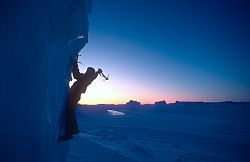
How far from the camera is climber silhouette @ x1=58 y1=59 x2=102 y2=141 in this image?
550 centimetres

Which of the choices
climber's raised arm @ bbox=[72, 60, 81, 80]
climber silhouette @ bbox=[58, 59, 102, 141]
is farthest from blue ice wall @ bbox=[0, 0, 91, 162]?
climber's raised arm @ bbox=[72, 60, 81, 80]

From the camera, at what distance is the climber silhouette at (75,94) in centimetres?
550

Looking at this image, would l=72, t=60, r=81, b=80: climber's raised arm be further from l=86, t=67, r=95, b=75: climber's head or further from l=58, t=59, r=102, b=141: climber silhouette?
l=86, t=67, r=95, b=75: climber's head

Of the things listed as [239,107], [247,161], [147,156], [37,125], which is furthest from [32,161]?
[239,107]

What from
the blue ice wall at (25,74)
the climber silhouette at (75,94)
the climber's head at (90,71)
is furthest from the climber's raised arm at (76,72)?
the blue ice wall at (25,74)

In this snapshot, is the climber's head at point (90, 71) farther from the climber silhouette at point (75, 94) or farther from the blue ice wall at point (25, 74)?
the blue ice wall at point (25, 74)

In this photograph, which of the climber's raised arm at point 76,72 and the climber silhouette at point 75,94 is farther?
the climber's raised arm at point 76,72

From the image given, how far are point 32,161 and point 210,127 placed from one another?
258 ft

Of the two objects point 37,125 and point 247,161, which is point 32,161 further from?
point 247,161

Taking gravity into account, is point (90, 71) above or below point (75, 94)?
above

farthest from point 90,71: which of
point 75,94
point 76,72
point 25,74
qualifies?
point 25,74

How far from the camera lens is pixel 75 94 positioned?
563 cm

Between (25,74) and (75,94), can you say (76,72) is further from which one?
(25,74)

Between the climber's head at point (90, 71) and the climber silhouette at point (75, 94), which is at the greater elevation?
the climber's head at point (90, 71)
